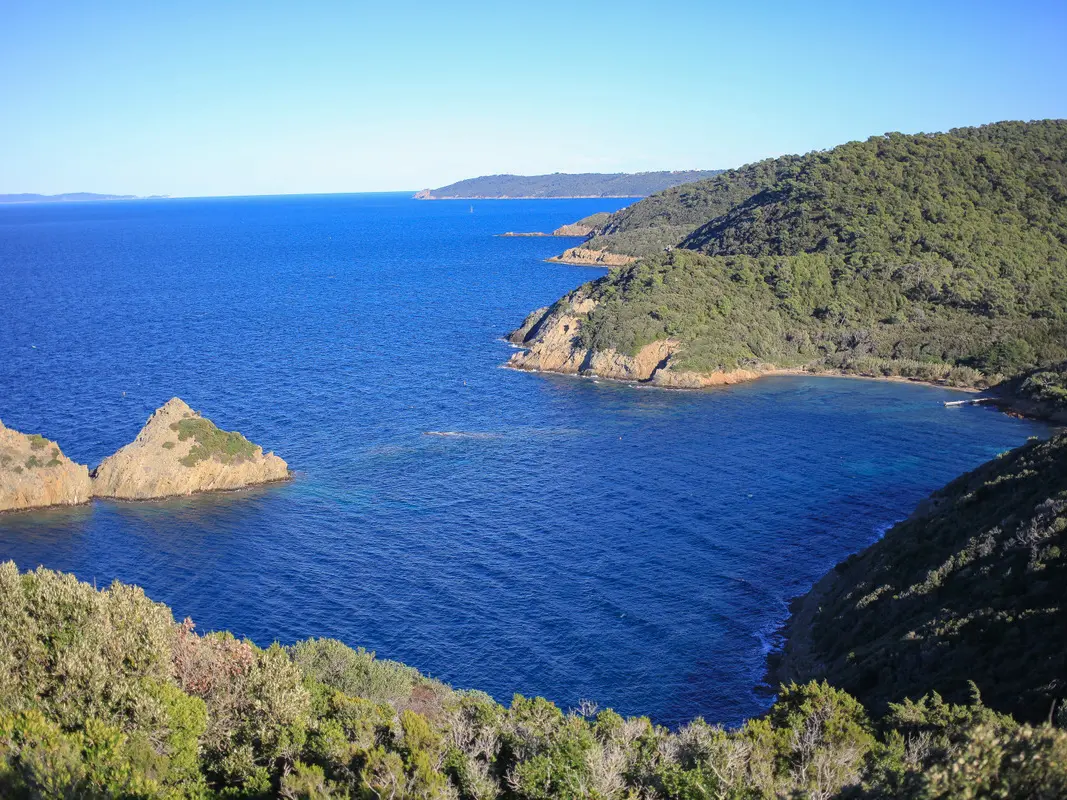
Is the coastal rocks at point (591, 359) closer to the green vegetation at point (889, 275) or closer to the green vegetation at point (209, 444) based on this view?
the green vegetation at point (889, 275)

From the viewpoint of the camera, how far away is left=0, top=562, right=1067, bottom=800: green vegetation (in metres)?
19.5

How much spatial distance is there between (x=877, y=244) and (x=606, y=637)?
89.2 metres

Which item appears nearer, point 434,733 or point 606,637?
point 434,733

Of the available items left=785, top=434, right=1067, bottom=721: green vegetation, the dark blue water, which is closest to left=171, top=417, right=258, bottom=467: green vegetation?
the dark blue water

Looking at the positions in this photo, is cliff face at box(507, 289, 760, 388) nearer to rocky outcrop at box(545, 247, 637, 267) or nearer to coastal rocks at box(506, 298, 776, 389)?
coastal rocks at box(506, 298, 776, 389)

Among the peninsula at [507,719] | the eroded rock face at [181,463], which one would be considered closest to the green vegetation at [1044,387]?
the peninsula at [507,719]

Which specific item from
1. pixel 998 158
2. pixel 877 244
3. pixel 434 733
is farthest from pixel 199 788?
pixel 998 158

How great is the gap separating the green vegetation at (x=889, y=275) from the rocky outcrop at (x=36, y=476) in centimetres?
5518

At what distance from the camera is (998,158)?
123 meters

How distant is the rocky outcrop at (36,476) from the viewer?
59.0 m

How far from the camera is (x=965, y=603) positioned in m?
34.2

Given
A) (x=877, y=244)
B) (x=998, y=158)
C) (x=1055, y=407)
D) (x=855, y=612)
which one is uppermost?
(x=998, y=158)

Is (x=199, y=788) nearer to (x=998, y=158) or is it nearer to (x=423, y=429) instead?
(x=423, y=429)

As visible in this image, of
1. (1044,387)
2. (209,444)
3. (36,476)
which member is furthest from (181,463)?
(1044,387)
